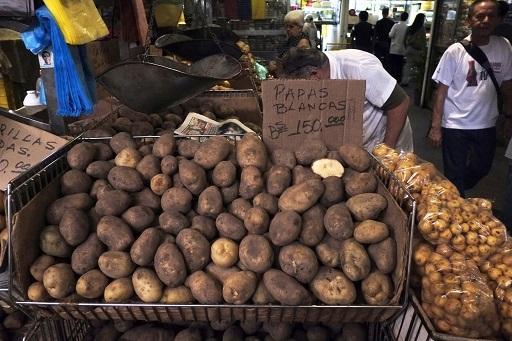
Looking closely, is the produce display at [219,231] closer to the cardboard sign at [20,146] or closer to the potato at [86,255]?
the potato at [86,255]

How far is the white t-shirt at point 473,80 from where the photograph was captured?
336 centimetres

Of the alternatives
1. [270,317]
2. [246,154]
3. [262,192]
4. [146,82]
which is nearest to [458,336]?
[270,317]

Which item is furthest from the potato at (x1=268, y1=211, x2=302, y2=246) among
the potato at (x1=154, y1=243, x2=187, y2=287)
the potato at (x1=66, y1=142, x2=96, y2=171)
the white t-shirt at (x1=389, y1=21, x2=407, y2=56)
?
the white t-shirt at (x1=389, y1=21, x2=407, y2=56)

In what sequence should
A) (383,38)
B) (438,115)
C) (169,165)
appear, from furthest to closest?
(383,38)
(438,115)
(169,165)

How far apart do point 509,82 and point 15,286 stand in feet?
12.7

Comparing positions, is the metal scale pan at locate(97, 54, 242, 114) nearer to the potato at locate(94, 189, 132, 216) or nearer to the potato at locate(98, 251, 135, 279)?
the potato at locate(94, 189, 132, 216)

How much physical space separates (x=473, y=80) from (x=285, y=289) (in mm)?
2962

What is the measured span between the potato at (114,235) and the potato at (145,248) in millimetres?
33

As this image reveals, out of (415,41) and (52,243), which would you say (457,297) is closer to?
(52,243)

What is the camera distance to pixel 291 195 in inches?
57.0

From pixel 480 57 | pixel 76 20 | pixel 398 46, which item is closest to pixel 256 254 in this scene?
pixel 76 20

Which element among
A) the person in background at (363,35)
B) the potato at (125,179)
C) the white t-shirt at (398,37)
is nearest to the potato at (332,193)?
the potato at (125,179)

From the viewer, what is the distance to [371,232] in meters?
1.33

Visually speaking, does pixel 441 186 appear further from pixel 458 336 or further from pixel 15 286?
pixel 15 286
